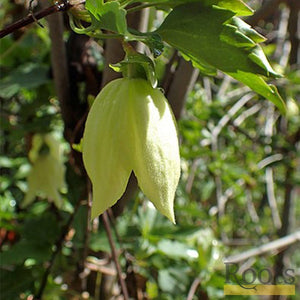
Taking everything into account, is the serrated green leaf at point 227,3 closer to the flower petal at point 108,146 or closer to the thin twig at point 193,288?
the flower petal at point 108,146

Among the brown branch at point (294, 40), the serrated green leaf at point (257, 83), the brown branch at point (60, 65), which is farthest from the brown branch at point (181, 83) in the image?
the brown branch at point (294, 40)

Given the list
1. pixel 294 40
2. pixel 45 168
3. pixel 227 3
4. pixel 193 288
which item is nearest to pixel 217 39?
pixel 227 3

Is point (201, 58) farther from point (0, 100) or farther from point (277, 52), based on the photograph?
point (277, 52)

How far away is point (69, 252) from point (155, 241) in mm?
222

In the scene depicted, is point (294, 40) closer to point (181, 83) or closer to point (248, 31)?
point (181, 83)

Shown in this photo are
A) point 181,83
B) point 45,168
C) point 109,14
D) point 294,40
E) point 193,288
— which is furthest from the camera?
point 294,40

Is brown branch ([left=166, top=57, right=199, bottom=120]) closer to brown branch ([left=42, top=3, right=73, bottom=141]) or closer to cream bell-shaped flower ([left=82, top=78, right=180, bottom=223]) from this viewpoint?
brown branch ([left=42, top=3, right=73, bottom=141])

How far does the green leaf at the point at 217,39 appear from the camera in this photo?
0.39 metres

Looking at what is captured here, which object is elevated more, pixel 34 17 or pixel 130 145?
pixel 34 17

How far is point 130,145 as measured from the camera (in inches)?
16.3

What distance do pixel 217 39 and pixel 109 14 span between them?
96 millimetres

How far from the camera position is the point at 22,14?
1406mm

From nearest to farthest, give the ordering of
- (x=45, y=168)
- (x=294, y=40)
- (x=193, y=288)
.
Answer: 1. (x=193, y=288)
2. (x=45, y=168)
3. (x=294, y=40)

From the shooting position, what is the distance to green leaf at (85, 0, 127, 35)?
0.37 metres
